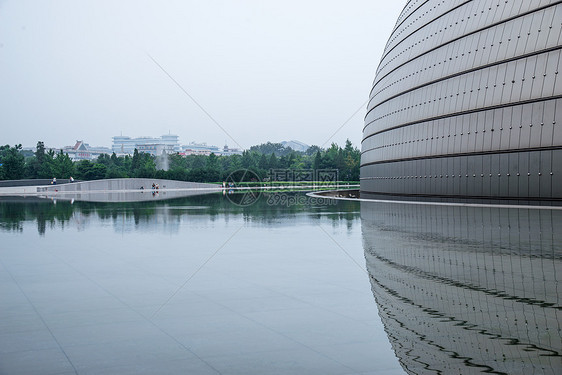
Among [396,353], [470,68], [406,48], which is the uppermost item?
[406,48]

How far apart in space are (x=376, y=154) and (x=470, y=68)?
1627 centimetres

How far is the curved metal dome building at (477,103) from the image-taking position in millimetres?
26188

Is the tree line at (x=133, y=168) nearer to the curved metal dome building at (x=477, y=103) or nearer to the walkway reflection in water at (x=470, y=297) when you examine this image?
the curved metal dome building at (x=477, y=103)

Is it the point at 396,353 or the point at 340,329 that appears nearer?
the point at 396,353

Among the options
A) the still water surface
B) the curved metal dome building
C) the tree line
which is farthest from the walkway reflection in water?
the tree line

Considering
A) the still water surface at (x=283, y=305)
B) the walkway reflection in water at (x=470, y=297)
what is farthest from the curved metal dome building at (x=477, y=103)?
the still water surface at (x=283, y=305)

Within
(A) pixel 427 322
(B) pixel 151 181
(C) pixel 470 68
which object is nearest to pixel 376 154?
(C) pixel 470 68

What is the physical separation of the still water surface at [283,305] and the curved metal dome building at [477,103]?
13259 millimetres

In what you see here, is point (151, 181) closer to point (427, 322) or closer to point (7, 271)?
point (7, 271)

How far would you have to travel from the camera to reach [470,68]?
31.8 m

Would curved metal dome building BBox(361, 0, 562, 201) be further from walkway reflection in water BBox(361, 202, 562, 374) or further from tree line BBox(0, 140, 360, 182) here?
tree line BBox(0, 140, 360, 182)

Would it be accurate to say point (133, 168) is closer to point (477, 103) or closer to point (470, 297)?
point (477, 103)

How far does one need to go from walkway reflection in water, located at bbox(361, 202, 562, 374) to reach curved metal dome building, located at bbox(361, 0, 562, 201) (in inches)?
476

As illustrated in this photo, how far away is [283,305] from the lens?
23.9ft
